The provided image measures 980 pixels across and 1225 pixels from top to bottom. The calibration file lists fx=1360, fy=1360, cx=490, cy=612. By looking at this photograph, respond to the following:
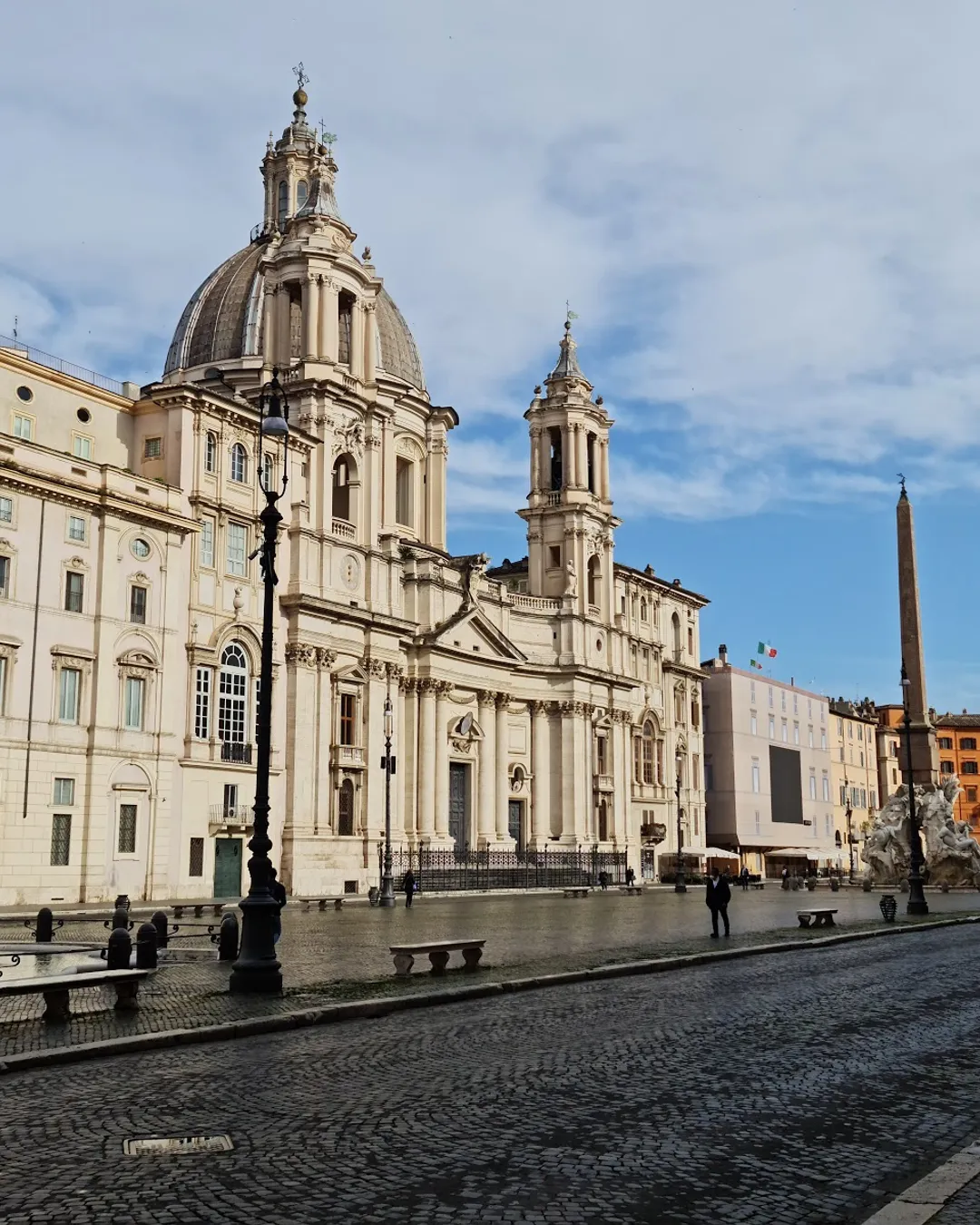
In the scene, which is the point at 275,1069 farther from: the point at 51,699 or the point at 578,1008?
the point at 51,699

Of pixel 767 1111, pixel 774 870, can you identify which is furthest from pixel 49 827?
pixel 774 870

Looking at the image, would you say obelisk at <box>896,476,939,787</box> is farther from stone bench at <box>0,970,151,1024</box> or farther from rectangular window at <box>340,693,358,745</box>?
stone bench at <box>0,970,151,1024</box>

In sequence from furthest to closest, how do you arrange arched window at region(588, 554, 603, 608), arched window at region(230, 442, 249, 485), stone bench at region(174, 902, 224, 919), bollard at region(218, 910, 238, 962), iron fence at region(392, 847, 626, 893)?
arched window at region(588, 554, 603, 608) < iron fence at region(392, 847, 626, 893) < arched window at region(230, 442, 249, 485) < stone bench at region(174, 902, 224, 919) < bollard at region(218, 910, 238, 962)

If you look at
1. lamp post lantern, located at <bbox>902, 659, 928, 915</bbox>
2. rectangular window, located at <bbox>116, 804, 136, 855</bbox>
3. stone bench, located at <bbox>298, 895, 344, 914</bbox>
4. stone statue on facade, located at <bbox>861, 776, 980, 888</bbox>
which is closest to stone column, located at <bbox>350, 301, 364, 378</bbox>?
stone bench, located at <bbox>298, 895, 344, 914</bbox>

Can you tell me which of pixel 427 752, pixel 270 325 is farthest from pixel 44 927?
pixel 270 325

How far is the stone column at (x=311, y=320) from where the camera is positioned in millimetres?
59594

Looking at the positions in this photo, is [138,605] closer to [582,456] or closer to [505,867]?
[505,867]

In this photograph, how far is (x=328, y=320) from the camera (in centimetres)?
6000

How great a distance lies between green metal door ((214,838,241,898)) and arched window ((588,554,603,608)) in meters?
32.9

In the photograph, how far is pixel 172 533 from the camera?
153 ft

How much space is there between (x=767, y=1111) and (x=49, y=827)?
35209mm

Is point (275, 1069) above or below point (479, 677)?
below

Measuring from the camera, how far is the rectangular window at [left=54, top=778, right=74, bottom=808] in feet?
135

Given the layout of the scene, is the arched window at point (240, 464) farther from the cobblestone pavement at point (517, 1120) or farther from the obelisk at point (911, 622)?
the cobblestone pavement at point (517, 1120)
